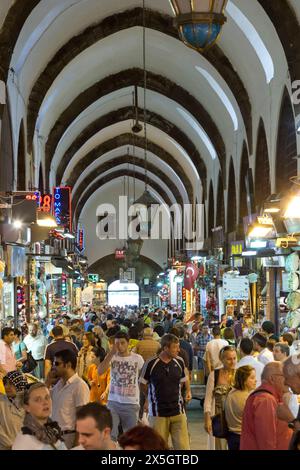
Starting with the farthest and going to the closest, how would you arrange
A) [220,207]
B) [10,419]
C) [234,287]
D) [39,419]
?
[220,207]
[234,287]
[10,419]
[39,419]

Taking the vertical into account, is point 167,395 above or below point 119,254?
below

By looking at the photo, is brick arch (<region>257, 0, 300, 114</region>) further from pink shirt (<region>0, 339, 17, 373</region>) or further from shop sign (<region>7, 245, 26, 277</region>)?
pink shirt (<region>0, 339, 17, 373</region>)

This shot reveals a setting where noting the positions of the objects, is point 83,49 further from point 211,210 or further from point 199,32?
point 199,32

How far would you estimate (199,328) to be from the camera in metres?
16.5

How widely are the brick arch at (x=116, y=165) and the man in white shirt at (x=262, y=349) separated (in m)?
30.2

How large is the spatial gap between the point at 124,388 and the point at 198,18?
164 inches

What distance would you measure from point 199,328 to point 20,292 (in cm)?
540

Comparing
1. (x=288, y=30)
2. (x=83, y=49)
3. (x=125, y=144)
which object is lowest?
(x=288, y=30)

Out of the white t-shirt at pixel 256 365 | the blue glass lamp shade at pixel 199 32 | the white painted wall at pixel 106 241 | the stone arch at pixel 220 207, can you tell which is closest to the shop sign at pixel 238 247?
the stone arch at pixel 220 207

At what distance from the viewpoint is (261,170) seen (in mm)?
21469

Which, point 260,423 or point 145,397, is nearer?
point 260,423

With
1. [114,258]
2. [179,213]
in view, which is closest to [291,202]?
[179,213]

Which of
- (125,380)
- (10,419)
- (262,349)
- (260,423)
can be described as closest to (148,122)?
(262,349)

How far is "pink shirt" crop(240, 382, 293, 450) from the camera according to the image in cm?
A: 574
